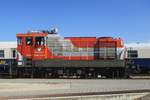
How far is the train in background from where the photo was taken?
3859 centimetres

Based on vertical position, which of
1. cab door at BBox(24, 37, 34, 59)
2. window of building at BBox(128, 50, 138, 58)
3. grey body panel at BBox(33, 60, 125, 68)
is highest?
cab door at BBox(24, 37, 34, 59)

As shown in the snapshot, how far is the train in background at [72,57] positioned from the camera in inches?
1519

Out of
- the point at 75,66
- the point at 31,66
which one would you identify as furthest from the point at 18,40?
the point at 75,66

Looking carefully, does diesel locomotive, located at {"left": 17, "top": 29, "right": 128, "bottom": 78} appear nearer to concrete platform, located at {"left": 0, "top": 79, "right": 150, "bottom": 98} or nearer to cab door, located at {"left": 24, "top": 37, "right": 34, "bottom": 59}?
cab door, located at {"left": 24, "top": 37, "right": 34, "bottom": 59}

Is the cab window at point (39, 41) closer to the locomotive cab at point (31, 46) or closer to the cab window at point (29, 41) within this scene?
the locomotive cab at point (31, 46)

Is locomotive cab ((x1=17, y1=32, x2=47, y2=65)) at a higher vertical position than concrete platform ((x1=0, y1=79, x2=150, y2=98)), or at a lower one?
higher

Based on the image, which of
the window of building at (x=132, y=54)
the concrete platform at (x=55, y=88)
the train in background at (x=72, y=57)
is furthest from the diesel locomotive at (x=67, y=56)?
the concrete platform at (x=55, y=88)

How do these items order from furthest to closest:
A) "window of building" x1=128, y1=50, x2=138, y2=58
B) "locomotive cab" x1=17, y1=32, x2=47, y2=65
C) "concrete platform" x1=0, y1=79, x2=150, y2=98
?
"window of building" x1=128, y1=50, x2=138, y2=58
"locomotive cab" x1=17, y1=32, x2=47, y2=65
"concrete platform" x1=0, y1=79, x2=150, y2=98

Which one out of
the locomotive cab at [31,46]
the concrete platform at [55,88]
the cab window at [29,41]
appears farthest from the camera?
the cab window at [29,41]

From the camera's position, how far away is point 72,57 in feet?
130

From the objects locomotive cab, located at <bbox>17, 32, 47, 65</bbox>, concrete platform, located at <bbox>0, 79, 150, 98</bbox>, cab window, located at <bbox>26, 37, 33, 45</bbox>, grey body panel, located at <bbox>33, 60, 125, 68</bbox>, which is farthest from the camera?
cab window, located at <bbox>26, 37, 33, 45</bbox>

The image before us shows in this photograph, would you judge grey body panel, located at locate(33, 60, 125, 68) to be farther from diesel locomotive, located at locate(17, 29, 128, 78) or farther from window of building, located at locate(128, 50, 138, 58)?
window of building, located at locate(128, 50, 138, 58)

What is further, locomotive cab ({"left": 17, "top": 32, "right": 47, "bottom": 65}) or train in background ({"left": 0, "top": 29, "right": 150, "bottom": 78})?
locomotive cab ({"left": 17, "top": 32, "right": 47, "bottom": 65})

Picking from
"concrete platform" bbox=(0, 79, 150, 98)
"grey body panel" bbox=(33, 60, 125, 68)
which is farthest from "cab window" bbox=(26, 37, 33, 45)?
"concrete platform" bbox=(0, 79, 150, 98)
